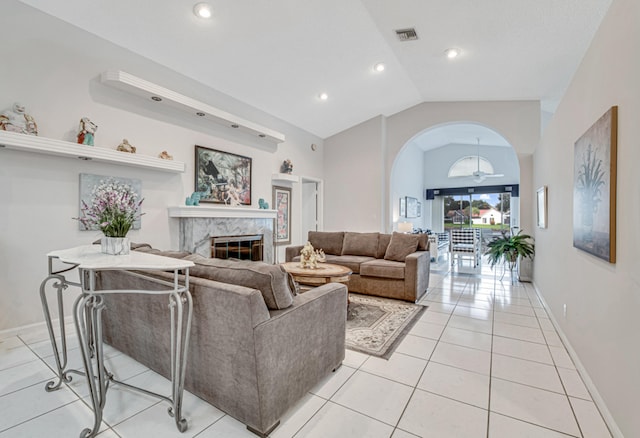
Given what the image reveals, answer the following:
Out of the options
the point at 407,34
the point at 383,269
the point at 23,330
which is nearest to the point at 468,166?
the point at 407,34

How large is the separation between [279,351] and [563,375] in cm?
219

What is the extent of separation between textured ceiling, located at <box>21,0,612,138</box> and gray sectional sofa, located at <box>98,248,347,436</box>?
2.83 m

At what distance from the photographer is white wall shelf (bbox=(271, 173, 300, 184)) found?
5902 millimetres

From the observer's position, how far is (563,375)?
7.43 feet

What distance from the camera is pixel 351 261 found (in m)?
4.67

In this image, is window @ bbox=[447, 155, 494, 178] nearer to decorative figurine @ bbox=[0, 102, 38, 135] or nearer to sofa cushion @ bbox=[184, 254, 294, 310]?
sofa cushion @ bbox=[184, 254, 294, 310]

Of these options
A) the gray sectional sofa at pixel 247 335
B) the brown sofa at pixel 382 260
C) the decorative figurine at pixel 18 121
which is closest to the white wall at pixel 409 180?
the brown sofa at pixel 382 260

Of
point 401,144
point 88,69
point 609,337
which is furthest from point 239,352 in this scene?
point 401,144

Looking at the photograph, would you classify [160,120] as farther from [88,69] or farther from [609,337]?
[609,337]

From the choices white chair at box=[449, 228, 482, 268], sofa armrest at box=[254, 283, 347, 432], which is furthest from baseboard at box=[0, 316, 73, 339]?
white chair at box=[449, 228, 482, 268]

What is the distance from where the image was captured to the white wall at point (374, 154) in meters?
6.19

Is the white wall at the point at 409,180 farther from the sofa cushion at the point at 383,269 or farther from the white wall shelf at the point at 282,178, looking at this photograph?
the sofa cushion at the point at 383,269

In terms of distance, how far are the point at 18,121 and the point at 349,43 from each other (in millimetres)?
3882

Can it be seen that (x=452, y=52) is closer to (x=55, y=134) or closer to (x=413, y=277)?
(x=413, y=277)
